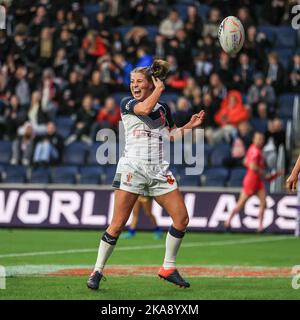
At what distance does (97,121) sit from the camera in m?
24.8

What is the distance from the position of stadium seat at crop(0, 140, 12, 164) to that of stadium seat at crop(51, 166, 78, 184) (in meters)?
1.40

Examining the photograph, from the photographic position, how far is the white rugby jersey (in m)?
11.2

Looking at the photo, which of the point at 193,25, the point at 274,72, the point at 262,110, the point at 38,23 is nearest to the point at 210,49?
the point at 193,25

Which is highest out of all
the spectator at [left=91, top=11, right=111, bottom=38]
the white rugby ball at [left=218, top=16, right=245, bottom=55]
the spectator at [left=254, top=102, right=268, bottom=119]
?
the spectator at [left=91, top=11, right=111, bottom=38]

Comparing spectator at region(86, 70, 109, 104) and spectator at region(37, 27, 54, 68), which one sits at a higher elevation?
spectator at region(37, 27, 54, 68)

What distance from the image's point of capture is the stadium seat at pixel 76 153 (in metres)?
24.8

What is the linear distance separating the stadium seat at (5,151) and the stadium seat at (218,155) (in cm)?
524

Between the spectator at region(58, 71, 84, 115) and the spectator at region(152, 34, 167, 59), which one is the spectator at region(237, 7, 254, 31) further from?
the spectator at region(58, 71, 84, 115)

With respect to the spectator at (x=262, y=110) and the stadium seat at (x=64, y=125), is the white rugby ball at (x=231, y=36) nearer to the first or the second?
the spectator at (x=262, y=110)

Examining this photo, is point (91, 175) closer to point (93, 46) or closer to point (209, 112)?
point (209, 112)

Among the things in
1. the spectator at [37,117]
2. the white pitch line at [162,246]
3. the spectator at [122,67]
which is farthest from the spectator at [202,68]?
the white pitch line at [162,246]

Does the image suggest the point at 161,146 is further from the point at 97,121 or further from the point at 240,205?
the point at 97,121

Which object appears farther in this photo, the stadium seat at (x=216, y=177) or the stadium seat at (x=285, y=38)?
the stadium seat at (x=285, y=38)

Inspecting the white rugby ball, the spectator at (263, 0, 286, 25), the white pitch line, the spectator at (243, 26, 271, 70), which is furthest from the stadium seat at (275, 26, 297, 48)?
the white rugby ball
